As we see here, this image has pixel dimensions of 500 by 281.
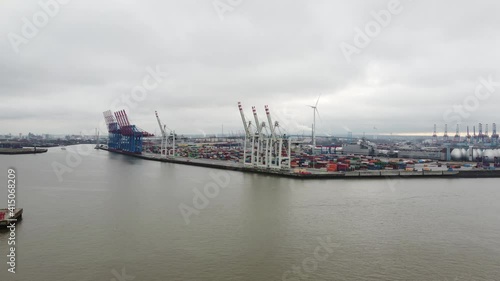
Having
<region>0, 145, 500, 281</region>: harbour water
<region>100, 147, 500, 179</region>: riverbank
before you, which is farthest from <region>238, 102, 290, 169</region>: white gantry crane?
<region>0, 145, 500, 281</region>: harbour water

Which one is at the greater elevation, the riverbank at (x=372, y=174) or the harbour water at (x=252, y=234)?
the riverbank at (x=372, y=174)

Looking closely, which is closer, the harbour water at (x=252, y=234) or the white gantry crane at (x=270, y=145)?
the harbour water at (x=252, y=234)

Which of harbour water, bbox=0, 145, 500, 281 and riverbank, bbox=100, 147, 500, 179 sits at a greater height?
riverbank, bbox=100, 147, 500, 179

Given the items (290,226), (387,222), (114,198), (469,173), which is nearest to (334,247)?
(290,226)

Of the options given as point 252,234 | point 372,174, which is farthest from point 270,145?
point 252,234

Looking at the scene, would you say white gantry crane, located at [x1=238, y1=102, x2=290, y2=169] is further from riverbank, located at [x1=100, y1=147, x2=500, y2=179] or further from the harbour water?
the harbour water

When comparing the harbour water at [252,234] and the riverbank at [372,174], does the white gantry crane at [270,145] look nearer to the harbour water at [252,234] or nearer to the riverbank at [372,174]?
the riverbank at [372,174]

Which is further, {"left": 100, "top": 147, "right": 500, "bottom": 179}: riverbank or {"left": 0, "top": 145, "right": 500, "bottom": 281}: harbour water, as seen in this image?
{"left": 100, "top": 147, "right": 500, "bottom": 179}: riverbank

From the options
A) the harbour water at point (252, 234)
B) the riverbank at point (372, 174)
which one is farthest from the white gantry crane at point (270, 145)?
the harbour water at point (252, 234)
